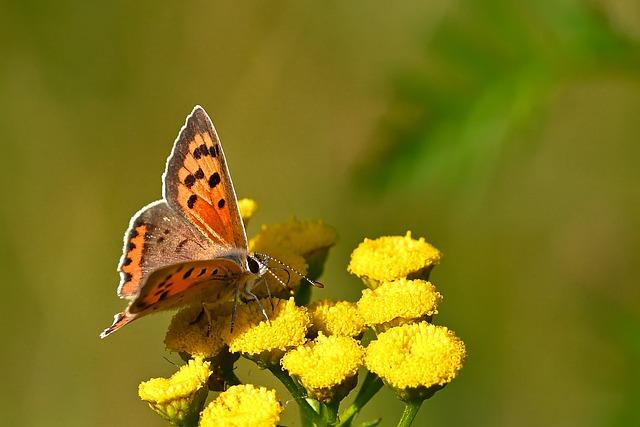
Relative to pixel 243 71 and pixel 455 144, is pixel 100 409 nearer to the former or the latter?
pixel 243 71

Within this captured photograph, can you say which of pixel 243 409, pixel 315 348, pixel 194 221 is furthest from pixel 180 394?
pixel 194 221

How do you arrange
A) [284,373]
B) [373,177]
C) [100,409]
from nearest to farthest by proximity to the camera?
[284,373], [373,177], [100,409]

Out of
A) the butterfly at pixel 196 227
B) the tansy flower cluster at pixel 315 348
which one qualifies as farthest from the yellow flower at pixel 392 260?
the butterfly at pixel 196 227

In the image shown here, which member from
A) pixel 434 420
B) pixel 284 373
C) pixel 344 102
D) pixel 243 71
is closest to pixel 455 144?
pixel 284 373

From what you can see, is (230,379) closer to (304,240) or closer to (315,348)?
(315,348)

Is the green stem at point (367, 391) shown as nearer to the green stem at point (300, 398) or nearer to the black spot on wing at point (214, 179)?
the green stem at point (300, 398)
